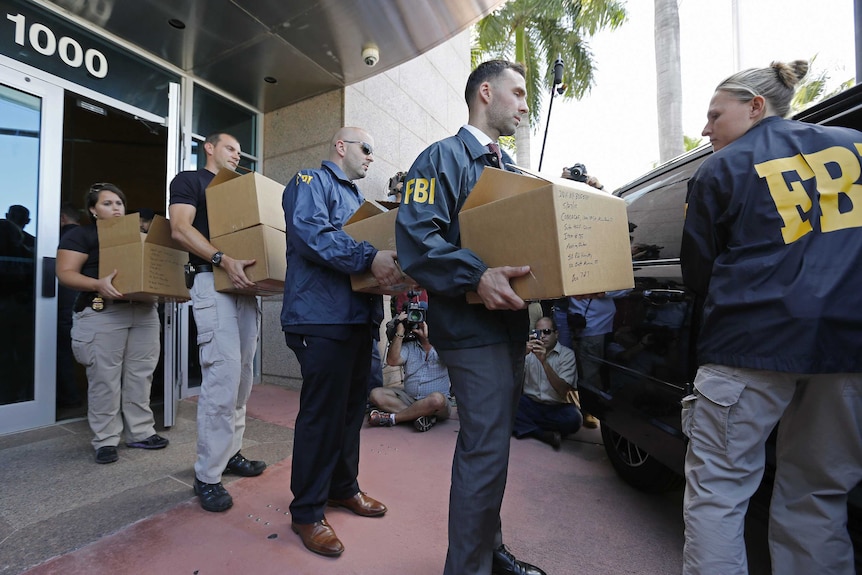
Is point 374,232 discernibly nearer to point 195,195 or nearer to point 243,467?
point 195,195

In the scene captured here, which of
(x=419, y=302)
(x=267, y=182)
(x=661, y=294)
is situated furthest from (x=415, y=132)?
(x=661, y=294)

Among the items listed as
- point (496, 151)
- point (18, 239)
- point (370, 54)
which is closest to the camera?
point (496, 151)

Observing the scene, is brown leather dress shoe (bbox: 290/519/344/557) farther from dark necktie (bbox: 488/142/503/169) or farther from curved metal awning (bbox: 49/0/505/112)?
curved metal awning (bbox: 49/0/505/112)

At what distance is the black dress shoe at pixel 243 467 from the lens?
8.23ft

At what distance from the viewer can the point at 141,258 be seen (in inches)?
100

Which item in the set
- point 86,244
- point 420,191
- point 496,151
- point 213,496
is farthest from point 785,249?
point 86,244

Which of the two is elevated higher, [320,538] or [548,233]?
[548,233]

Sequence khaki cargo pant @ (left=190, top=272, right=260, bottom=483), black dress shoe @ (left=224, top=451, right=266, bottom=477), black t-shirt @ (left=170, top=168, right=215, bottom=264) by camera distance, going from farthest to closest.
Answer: black dress shoe @ (left=224, top=451, right=266, bottom=477)
black t-shirt @ (left=170, top=168, right=215, bottom=264)
khaki cargo pant @ (left=190, top=272, right=260, bottom=483)

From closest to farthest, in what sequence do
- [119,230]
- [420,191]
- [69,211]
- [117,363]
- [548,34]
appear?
[420,191] → [119,230] → [117,363] → [69,211] → [548,34]

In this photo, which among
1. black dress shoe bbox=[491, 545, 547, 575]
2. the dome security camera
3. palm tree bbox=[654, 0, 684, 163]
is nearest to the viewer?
black dress shoe bbox=[491, 545, 547, 575]

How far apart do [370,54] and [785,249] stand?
3900mm

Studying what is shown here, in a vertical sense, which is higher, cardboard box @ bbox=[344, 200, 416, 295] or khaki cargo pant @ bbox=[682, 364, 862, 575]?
cardboard box @ bbox=[344, 200, 416, 295]

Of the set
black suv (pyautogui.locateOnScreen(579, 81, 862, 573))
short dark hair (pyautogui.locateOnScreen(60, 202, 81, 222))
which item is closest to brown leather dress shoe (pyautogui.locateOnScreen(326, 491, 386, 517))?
black suv (pyautogui.locateOnScreen(579, 81, 862, 573))

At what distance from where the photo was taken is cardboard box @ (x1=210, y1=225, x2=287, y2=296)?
80.7 inches
